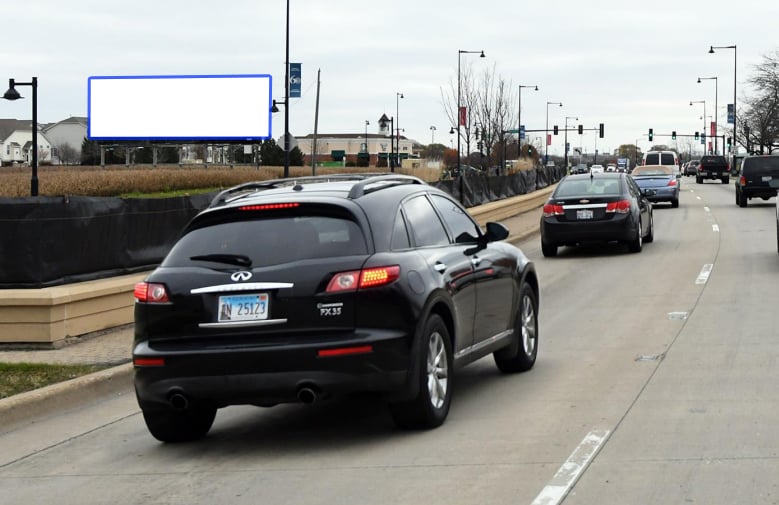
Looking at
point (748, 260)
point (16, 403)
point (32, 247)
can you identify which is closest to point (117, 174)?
point (748, 260)

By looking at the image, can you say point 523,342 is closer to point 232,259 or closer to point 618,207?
point 232,259

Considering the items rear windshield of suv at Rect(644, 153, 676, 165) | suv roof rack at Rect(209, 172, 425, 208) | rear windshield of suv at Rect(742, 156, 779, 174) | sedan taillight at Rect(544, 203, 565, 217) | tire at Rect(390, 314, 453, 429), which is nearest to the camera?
tire at Rect(390, 314, 453, 429)

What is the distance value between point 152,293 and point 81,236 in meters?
6.76

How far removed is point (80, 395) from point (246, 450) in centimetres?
262

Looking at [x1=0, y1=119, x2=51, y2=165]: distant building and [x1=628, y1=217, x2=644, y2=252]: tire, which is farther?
[x1=0, y1=119, x2=51, y2=165]: distant building

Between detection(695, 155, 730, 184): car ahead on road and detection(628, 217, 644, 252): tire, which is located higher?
detection(695, 155, 730, 184): car ahead on road

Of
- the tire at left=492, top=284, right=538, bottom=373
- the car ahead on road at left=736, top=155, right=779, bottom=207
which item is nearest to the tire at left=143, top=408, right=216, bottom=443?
the tire at left=492, top=284, right=538, bottom=373

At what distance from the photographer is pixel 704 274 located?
18.5 metres

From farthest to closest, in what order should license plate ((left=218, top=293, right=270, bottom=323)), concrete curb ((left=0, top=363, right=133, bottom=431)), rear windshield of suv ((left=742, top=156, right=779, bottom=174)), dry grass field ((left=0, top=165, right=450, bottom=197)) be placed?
dry grass field ((left=0, top=165, right=450, bottom=197)) < rear windshield of suv ((left=742, top=156, right=779, bottom=174)) < concrete curb ((left=0, top=363, right=133, bottom=431)) < license plate ((left=218, top=293, right=270, bottom=323))

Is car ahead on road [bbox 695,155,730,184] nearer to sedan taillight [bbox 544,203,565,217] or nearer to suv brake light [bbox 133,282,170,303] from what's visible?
sedan taillight [bbox 544,203,565,217]

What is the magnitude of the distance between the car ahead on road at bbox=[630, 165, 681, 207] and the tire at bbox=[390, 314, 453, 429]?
3201cm

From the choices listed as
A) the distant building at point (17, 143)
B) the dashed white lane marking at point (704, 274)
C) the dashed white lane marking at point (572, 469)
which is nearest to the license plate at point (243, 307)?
the dashed white lane marking at point (572, 469)

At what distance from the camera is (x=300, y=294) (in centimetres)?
737

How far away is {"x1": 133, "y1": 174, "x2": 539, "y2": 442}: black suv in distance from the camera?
290 inches
